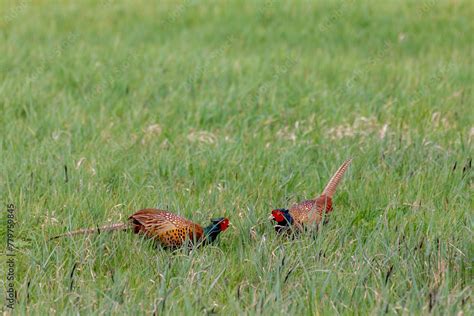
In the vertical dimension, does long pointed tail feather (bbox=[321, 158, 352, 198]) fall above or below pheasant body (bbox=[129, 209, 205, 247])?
below

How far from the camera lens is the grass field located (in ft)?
14.2

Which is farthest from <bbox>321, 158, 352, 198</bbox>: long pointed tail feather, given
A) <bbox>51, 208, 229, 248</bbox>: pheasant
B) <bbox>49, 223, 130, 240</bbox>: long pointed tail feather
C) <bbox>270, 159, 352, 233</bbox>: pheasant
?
<bbox>49, 223, 130, 240</bbox>: long pointed tail feather

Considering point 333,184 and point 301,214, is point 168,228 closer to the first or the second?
point 301,214

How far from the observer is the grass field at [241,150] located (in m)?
4.32

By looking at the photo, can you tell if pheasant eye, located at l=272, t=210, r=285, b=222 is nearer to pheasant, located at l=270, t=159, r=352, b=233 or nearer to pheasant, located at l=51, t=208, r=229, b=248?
pheasant, located at l=270, t=159, r=352, b=233

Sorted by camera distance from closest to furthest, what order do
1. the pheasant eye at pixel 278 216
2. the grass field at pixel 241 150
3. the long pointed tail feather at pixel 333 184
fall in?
the grass field at pixel 241 150
the pheasant eye at pixel 278 216
the long pointed tail feather at pixel 333 184

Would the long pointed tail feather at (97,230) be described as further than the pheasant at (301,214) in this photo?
No

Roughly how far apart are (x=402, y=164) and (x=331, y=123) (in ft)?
4.92

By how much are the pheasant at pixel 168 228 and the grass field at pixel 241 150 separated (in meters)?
0.08

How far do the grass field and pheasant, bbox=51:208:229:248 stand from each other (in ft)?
0.26

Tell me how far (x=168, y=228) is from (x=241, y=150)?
2.12m
